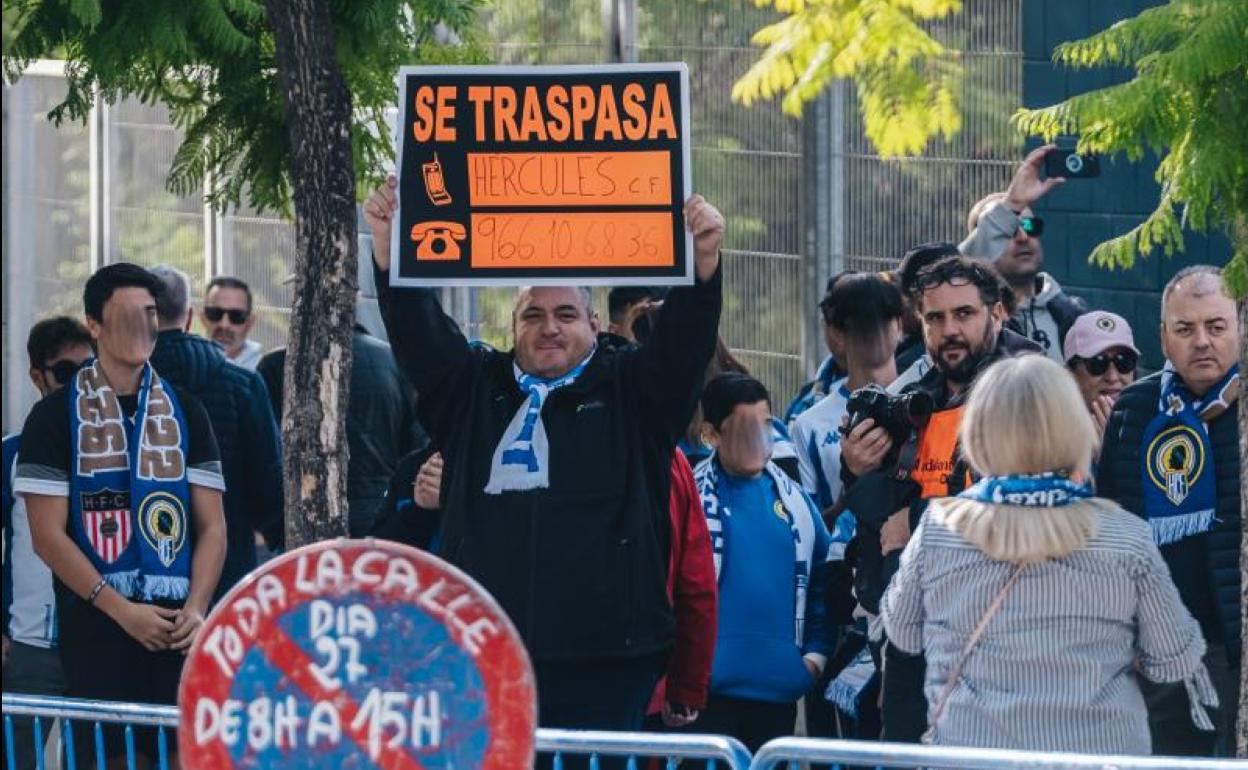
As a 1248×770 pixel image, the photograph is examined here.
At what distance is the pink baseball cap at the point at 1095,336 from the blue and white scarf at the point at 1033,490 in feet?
9.58

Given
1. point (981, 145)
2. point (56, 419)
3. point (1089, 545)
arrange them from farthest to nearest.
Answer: point (981, 145) → point (56, 419) → point (1089, 545)

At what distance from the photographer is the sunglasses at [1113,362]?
→ 8422mm

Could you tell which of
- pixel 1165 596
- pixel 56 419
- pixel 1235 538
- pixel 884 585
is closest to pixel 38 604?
pixel 56 419

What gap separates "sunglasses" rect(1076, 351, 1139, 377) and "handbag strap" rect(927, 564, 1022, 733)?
2.97m

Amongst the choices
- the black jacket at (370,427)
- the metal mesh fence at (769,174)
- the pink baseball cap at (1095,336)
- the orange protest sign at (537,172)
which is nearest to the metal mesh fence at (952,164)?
the metal mesh fence at (769,174)

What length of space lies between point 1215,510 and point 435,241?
2.60 metres

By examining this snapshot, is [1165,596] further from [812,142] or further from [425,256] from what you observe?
[812,142]

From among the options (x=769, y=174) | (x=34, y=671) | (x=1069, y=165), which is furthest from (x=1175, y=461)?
(x=769, y=174)

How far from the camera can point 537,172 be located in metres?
7.10

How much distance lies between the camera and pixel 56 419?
8289 mm

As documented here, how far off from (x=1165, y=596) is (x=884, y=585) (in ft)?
5.56

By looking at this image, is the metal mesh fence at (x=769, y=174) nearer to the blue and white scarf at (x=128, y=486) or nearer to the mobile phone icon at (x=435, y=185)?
the blue and white scarf at (x=128, y=486)

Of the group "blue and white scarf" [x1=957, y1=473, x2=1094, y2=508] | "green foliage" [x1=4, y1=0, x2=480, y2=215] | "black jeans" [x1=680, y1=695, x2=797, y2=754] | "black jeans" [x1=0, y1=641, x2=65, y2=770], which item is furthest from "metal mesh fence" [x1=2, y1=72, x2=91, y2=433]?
"blue and white scarf" [x1=957, y1=473, x2=1094, y2=508]

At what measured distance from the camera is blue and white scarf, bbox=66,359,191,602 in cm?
830
